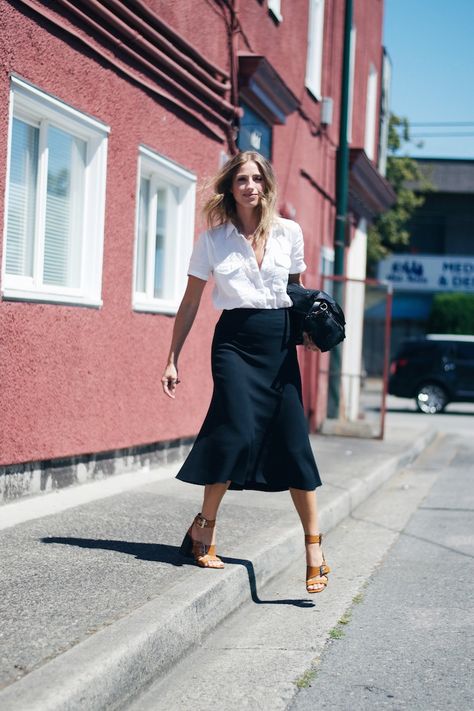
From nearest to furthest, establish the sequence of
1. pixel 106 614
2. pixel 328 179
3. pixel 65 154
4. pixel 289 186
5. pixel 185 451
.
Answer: pixel 106 614, pixel 65 154, pixel 185 451, pixel 289 186, pixel 328 179

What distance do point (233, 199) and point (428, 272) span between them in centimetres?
3325

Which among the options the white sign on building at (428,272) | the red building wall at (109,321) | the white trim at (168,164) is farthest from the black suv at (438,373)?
the white trim at (168,164)

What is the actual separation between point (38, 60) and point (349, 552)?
3.58 m

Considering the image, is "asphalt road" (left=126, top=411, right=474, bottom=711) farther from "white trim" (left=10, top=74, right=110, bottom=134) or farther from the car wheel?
the car wheel

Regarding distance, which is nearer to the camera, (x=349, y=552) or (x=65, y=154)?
(x=349, y=552)

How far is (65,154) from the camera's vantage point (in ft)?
25.4

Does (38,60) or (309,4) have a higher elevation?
(309,4)

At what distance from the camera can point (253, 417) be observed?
17.1ft

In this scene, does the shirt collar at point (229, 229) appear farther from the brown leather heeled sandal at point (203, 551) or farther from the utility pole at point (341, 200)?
the utility pole at point (341, 200)

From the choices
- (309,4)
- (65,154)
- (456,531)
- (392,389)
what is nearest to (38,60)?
(65,154)

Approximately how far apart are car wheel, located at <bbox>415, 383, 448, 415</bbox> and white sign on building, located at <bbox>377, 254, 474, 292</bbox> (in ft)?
44.1

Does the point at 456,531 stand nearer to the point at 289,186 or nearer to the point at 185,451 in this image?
the point at 185,451

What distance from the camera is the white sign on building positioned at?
124 ft

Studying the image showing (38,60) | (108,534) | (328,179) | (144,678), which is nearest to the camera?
(144,678)
